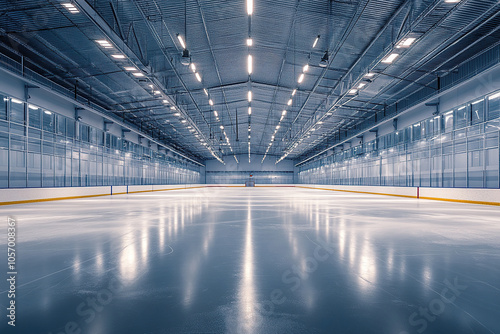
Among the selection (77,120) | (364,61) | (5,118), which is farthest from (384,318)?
(77,120)

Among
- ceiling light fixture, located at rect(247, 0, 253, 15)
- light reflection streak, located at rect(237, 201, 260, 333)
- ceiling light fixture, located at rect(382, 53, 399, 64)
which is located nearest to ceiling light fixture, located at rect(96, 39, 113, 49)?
ceiling light fixture, located at rect(247, 0, 253, 15)

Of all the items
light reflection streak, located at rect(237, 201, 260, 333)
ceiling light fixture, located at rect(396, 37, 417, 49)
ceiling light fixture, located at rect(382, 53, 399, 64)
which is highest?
ceiling light fixture, located at rect(396, 37, 417, 49)

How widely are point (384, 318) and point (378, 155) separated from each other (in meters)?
33.4

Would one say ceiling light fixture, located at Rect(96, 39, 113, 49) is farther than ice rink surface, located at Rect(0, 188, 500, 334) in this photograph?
Yes

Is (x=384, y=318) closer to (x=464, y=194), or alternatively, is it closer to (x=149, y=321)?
(x=149, y=321)

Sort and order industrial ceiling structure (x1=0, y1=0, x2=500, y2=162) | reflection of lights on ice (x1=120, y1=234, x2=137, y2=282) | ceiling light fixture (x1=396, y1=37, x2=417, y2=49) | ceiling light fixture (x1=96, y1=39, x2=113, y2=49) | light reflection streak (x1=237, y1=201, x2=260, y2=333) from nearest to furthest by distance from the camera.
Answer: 1. light reflection streak (x1=237, y1=201, x2=260, y2=333)
2. reflection of lights on ice (x1=120, y1=234, x2=137, y2=282)
3. ceiling light fixture (x1=96, y1=39, x2=113, y2=49)
4. ceiling light fixture (x1=396, y1=37, x2=417, y2=49)
5. industrial ceiling structure (x1=0, y1=0, x2=500, y2=162)

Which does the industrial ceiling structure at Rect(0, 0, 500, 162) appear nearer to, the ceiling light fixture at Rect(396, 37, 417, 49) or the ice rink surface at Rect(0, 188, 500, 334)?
the ceiling light fixture at Rect(396, 37, 417, 49)

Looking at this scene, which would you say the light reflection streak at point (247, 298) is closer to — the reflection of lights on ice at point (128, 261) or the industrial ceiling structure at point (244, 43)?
the reflection of lights on ice at point (128, 261)

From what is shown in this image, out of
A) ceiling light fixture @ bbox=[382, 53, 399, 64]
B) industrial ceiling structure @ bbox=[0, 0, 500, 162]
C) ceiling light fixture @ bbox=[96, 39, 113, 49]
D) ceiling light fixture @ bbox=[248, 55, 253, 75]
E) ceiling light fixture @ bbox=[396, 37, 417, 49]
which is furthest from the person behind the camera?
ceiling light fixture @ bbox=[248, 55, 253, 75]

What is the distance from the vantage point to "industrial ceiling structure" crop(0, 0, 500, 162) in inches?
460

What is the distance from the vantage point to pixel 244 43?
52.8 feet

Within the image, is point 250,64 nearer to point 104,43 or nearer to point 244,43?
point 244,43

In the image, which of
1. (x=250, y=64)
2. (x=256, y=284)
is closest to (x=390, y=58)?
(x=250, y=64)

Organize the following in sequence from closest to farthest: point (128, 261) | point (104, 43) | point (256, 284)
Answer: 1. point (256, 284)
2. point (128, 261)
3. point (104, 43)
